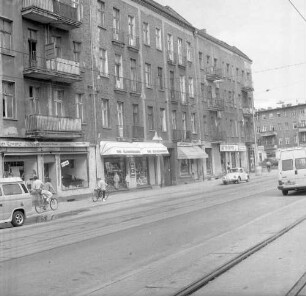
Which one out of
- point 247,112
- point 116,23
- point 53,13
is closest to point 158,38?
point 116,23

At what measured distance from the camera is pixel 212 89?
47.1 m

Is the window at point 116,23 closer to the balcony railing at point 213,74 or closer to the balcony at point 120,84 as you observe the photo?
the balcony at point 120,84

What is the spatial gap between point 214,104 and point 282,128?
59.0 metres

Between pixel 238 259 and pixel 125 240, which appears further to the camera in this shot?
pixel 125 240

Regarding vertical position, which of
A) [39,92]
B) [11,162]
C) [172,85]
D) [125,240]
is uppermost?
[172,85]

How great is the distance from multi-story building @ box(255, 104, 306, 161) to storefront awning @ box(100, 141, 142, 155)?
68.7 metres

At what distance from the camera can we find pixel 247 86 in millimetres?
56438

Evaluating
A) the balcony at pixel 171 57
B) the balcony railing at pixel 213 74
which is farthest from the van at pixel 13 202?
the balcony railing at pixel 213 74

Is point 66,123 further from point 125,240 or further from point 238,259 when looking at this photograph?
point 238,259

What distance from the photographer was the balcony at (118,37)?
31844mm

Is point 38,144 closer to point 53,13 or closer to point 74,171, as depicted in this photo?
point 74,171

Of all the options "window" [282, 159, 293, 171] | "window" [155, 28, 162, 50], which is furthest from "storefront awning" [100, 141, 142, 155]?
"window" [282, 159, 293, 171]

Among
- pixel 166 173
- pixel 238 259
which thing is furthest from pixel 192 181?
pixel 238 259

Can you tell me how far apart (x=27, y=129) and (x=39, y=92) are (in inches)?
104
